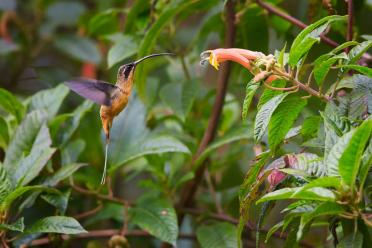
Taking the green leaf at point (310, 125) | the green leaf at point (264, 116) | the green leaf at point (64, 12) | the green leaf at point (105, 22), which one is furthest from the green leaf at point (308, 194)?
the green leaf at point (64, 12)

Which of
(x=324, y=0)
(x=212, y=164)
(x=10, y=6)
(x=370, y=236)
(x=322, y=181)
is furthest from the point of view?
(x=10, y=6)

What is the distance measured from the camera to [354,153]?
744mm

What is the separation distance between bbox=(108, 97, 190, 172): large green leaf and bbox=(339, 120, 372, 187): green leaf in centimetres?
49

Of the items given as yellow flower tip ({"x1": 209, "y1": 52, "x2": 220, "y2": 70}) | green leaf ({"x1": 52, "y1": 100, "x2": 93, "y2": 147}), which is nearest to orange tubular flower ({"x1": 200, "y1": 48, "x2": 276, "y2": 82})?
yellow flower tip ({"x1": 209, "y1": 52, "x2": 220, "y2": 70})

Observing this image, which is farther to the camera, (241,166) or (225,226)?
(241,166)

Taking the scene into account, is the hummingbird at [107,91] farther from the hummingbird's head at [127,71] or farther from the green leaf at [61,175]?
the green leaf at [61,175]

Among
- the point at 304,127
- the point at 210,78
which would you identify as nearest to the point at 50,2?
the point at 210,78

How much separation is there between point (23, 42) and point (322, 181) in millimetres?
1828

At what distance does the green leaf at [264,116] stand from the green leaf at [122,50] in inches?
23.5

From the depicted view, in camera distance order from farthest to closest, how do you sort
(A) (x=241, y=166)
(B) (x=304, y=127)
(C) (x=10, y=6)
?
(C) (x=10, y=6), (A) (x=241, y=166), (B) (x=304, y=127)

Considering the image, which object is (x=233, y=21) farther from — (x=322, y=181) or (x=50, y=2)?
(x=50, y=2)

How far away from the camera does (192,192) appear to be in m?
1.44

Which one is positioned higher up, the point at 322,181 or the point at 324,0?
the point at 324,0

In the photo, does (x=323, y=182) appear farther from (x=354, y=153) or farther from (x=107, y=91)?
(x=107, y=91)
